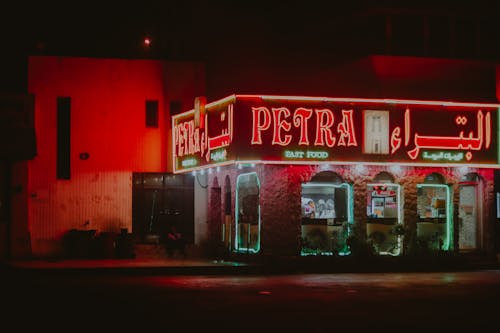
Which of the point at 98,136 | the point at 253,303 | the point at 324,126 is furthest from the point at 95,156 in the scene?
the point at 253,303

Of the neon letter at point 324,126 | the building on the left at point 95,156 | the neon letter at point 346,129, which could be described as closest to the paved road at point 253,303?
A: the neon letter at point 324,126

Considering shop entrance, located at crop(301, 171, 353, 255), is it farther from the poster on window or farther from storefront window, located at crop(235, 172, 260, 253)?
storefront window, located at crop(235, 172, 260, 253)

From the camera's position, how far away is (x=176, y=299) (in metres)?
17.1

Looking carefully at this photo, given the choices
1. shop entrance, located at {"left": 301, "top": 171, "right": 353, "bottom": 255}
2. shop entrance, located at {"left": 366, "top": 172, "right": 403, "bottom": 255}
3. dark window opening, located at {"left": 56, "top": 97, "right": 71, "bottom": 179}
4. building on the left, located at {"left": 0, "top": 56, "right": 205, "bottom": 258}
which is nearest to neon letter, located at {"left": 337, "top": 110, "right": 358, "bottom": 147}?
shop entrance, located at {"left": 301, "top": 171, "right": 353, "bottom": 255}

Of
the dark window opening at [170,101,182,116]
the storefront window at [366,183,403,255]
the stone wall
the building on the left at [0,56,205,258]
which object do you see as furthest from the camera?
the dark window opening at [170,101,182,116]

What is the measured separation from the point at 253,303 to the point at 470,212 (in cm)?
1730

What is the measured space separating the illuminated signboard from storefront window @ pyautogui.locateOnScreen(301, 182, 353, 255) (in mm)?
1855

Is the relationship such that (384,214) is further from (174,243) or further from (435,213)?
(174,243)

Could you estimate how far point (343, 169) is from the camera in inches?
1129

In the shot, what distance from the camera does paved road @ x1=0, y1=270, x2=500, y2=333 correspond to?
44.1 feet

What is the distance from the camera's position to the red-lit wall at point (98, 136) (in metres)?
31.5

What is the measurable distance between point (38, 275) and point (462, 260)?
48.4 ft

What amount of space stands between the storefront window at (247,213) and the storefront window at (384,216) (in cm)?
425
